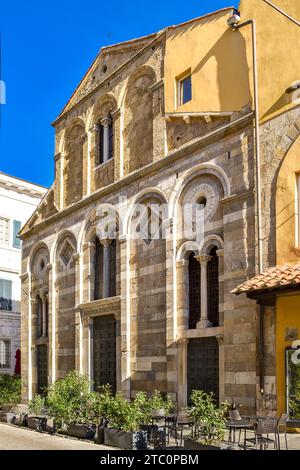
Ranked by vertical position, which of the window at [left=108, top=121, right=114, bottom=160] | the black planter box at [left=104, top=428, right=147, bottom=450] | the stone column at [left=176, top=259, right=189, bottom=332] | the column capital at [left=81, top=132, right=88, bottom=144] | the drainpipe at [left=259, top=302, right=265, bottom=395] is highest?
the column capital at [left=81, top=132, right=88, bottom=144]

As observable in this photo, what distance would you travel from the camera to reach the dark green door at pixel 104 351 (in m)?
24.5

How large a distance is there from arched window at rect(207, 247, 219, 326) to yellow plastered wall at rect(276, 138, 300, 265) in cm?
310

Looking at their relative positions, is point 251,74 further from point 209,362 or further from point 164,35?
point 209,362

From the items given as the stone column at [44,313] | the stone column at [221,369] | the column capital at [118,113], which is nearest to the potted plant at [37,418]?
the stone column at [221,369]

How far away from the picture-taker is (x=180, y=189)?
2153cm

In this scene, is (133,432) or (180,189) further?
(180,189)

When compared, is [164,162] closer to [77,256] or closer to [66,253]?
[77,256]

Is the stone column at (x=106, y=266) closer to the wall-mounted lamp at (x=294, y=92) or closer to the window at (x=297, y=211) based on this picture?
the window at (x=297, y=211)

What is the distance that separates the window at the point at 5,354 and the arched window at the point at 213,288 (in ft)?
77.5

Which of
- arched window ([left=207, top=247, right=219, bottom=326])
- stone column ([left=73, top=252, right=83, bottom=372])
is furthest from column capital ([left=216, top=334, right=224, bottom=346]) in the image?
stone column ([left=73, top=252, right=83, bottom=372])

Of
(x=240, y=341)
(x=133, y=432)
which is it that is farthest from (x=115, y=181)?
(x=133, y=432)

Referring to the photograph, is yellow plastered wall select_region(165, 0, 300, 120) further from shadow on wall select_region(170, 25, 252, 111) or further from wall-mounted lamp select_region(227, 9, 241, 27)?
wall-mounted lamp select_region(227, 9, 241, 27)

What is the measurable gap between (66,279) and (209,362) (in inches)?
405

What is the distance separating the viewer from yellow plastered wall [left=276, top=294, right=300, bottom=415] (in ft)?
54.8
